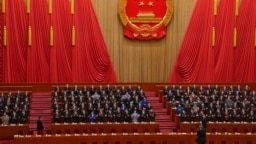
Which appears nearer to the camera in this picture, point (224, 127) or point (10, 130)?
point (10, 130)

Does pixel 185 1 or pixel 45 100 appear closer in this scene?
pixel 45 100

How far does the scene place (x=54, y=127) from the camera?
1067 cm

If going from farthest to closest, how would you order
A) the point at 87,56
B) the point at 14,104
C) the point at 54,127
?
1. the point at 87,56
2. the point at 14,104
3. the point at 54,127

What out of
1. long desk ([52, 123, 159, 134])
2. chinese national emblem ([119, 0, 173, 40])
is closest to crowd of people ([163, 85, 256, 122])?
long desk ([52, 123, 159, 134])

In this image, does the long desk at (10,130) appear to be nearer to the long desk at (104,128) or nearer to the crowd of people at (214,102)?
the long desk at (104,128)

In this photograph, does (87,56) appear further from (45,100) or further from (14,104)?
(14,104)

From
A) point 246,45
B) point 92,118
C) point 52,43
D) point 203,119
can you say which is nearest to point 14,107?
point 92,118

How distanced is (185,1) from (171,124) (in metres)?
4.01

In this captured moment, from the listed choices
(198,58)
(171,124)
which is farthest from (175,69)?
(171,124)

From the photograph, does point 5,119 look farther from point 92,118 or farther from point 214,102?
point 214,102

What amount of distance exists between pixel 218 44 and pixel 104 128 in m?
5.05

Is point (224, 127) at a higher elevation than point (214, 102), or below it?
below

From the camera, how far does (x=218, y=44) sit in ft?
47.8

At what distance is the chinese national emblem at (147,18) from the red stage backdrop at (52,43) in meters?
0.87
